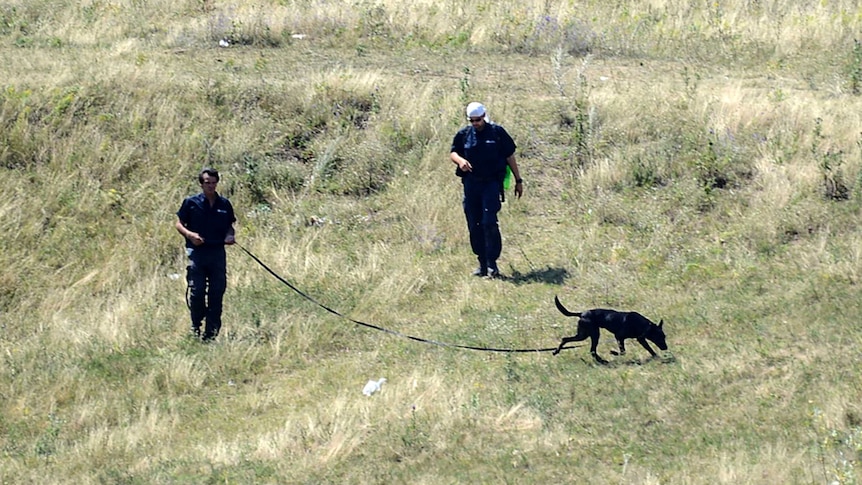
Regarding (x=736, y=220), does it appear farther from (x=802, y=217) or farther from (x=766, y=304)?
(x=766, y=304)

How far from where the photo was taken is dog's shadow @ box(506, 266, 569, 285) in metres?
11.2

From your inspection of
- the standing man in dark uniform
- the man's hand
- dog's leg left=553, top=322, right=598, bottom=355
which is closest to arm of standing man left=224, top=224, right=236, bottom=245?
the standing man in dark uniform

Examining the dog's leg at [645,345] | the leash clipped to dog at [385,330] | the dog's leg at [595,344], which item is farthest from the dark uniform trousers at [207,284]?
the dog's leg at [645,345]

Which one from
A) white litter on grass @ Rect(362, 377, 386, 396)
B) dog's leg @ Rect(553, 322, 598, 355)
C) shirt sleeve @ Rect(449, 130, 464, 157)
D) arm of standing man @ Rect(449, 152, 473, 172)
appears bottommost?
white litter on grass @ Rect(362, 377, 386, 396)

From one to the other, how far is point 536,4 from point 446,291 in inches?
349

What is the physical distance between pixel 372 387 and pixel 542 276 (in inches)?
110

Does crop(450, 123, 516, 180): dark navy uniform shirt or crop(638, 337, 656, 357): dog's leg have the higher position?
crop(450, 123, 516, 180): dark navy uniform shirt

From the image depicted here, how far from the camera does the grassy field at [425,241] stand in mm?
7984

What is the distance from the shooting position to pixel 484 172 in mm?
10945

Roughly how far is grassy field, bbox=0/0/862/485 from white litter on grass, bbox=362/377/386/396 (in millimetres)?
116

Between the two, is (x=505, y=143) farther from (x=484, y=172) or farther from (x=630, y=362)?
(x=630, y=362)

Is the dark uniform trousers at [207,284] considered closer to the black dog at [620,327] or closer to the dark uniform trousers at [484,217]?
the dark uniform trousers at [484,217]

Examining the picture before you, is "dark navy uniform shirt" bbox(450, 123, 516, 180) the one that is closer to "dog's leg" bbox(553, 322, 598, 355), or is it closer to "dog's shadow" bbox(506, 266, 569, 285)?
"dog's shadow" bbox(506, 266, 569, 285)

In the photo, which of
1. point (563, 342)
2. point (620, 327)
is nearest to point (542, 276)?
point (563, 342)
